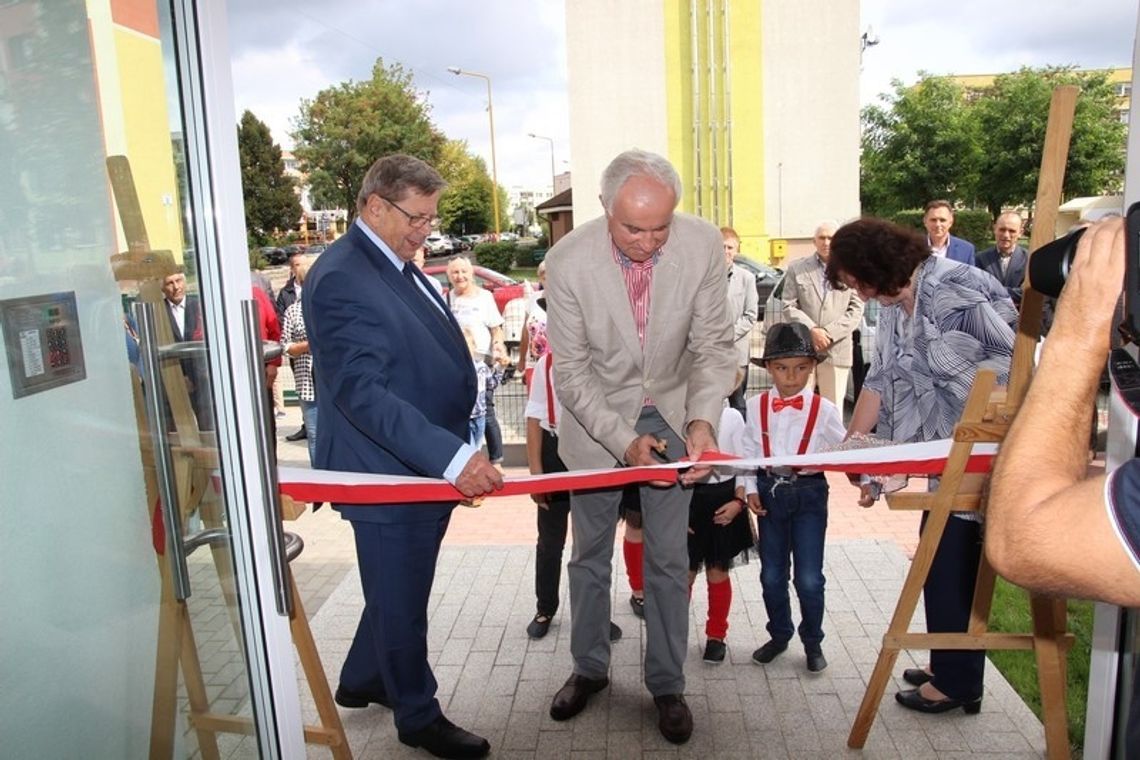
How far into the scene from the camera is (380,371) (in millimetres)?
2857

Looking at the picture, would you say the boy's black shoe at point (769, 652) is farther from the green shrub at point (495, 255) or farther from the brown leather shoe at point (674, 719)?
the green shrub at point (495, 255)

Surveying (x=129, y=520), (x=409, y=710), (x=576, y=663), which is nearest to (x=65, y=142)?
(x=129, y=520)

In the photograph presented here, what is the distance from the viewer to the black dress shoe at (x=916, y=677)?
143 inches

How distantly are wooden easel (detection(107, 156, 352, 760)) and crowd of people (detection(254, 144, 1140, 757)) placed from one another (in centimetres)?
87

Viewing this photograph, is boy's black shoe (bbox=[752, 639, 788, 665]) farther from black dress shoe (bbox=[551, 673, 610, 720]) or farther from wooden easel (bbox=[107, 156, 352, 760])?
wooden easel (bbox=[107, 156, 352, 760])

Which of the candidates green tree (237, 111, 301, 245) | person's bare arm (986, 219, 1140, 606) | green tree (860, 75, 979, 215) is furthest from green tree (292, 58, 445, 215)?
person's bare arm (986, 219, 1140, 606)

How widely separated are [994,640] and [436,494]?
1962 millimetres

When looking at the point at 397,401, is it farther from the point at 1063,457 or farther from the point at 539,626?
the point at 1063,457

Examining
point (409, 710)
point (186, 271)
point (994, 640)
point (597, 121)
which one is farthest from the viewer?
point (597, 121)

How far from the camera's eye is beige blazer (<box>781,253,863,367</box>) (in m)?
7.48

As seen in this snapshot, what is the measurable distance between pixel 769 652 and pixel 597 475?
1397 millimetres

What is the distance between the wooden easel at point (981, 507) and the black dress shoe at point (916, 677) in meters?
0.52

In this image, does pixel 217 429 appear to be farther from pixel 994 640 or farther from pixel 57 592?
pixel 994 640

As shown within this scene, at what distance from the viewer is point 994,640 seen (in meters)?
2.98
